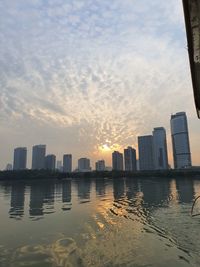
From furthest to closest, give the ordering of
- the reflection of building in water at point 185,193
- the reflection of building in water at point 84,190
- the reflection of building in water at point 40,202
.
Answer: the reflection of building in water at point 84,190, the reflection of building in water at point 185,193, the reflection of building in water at point 40,202

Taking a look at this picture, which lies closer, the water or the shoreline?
the water

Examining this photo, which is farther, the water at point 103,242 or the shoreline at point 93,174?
the shoreline at point 93,174

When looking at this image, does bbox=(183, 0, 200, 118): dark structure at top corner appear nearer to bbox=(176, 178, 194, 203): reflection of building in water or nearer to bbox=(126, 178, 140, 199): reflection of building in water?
bbox=(176, 178, 194, 203): reflection of building in water

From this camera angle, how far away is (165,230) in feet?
59.9

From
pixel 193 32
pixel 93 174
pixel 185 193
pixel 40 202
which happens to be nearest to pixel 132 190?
pixel 185 193

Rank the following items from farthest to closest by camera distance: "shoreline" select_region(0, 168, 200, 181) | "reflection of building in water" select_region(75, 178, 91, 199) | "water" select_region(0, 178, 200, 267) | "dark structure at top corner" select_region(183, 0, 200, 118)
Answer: "shoreline" select_region(0, 168, 200, 181) → "reflection of building in water" select_region(75, 178, 91, 199) → "water" select_region(0, 178, 200, 267) → "dark structure at top corner" select_region(183, 0, 200, 118)

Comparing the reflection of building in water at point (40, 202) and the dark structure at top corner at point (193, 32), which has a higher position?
the dark structure at top corner at point (193, 32)

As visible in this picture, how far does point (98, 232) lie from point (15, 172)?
140013mm

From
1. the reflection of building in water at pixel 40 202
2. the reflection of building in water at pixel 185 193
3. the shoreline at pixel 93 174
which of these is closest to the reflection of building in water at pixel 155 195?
the reflection of building in water at pixel 185 193

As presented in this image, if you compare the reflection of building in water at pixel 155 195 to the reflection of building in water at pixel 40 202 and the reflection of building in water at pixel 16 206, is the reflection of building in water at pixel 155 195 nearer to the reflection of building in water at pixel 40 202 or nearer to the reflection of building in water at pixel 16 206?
the reflection of building in water at pixel 40 202

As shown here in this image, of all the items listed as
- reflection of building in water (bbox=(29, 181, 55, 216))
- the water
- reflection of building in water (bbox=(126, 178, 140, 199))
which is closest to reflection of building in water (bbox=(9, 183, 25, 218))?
reflection of building in water (bbox=(29, 181, 55, 216))

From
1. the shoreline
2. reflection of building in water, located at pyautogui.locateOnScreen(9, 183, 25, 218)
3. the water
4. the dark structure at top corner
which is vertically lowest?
the water

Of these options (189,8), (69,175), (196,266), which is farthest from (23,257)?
→ (69,175)

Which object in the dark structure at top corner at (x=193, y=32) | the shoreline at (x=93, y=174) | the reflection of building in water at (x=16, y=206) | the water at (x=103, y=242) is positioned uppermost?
the shoreline at (x=93, y=174)
